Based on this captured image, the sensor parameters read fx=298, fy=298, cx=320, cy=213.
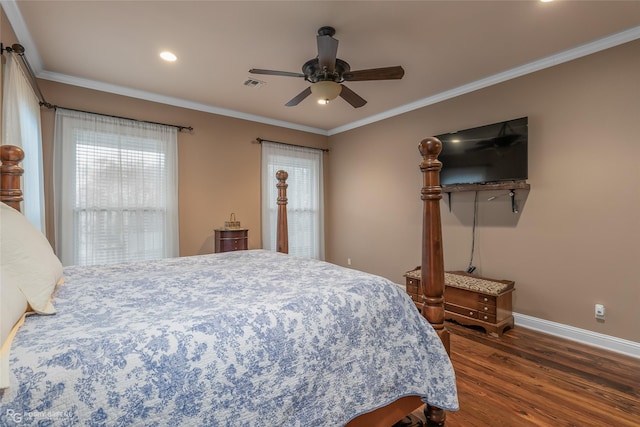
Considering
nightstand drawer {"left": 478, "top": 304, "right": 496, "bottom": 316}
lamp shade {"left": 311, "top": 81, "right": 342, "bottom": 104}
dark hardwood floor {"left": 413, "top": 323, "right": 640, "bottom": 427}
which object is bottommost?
dark hardwood floor {"left": 413, "top": 323, "right": 640, "bottom": 427}

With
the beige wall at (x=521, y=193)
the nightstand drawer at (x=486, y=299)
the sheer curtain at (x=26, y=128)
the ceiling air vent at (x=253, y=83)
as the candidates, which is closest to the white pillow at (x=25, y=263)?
the sheer curtain at (x=26, y=128)

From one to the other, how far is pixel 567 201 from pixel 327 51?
2.60 metres

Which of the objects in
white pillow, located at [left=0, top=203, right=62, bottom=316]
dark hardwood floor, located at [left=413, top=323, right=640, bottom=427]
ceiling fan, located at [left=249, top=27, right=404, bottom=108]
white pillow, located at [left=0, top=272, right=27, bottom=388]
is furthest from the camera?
ceiling fan, located at [left=249, top=27, right=404, bottom=108]

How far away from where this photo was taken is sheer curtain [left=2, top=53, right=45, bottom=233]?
2.12 metres

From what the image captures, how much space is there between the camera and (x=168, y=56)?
111 inches

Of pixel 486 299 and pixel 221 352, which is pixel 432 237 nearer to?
pixel 221 352

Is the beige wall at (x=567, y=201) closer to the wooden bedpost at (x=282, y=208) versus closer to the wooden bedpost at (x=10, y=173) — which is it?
the wooden bedpost at (x=282, y=208)

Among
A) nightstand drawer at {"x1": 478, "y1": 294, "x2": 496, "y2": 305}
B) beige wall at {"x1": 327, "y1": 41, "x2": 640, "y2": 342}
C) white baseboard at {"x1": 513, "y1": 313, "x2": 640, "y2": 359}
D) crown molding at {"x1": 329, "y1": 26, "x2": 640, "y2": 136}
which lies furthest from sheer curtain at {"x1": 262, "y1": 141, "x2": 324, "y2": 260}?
white baseboard at {"x1": 513, "y1": 313, "x2": 640, "y2": 359}

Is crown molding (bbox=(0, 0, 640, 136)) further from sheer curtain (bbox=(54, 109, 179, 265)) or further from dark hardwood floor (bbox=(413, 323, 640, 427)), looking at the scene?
dark hardwood floor (bbox=(413, 323, 640, 427))

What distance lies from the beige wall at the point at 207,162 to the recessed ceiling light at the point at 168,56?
1127mm

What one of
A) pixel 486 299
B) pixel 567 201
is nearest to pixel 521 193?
pixel 567 201

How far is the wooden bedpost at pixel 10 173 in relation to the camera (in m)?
1.57

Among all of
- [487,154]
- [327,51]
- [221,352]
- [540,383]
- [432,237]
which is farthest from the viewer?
[487,154]

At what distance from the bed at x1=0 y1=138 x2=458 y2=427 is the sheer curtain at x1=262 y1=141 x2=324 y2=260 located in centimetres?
296
